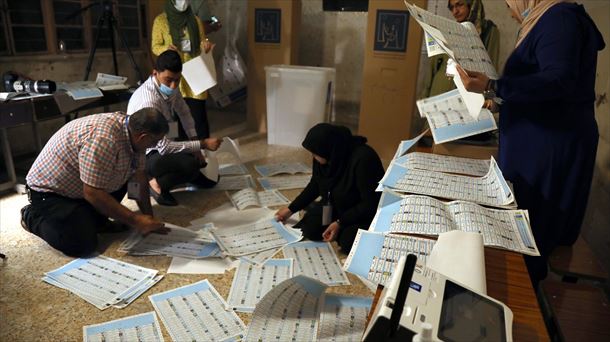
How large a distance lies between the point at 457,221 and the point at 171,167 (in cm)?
197

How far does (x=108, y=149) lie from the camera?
71.2 inches

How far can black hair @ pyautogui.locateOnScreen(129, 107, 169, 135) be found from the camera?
1.80 m

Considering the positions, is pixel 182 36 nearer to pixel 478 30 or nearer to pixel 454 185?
pixel 478 30

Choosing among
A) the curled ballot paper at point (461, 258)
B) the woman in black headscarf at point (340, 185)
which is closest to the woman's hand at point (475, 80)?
the curled ballot paper at point (461, 258)

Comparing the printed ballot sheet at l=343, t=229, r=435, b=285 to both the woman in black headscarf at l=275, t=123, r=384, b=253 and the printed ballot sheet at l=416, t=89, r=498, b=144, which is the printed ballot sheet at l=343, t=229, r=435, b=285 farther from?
the woman in black headscarf at l=275, t=123, r=384, b=253

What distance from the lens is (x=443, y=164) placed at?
151 cm

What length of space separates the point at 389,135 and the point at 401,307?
3.24 meters

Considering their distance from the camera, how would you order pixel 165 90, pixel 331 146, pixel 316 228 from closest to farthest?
pixel 331 146
pixel 316 228
pixel 165 90

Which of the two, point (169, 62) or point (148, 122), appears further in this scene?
point (169, 62)

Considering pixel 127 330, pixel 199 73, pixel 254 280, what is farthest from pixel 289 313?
pixel 199 73

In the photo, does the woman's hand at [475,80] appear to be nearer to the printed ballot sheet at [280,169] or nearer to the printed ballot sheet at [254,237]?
the printed ballot sheet at [254,237]

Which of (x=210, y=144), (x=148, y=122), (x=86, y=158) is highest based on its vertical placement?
(x=148, y=122)

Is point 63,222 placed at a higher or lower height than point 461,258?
lower

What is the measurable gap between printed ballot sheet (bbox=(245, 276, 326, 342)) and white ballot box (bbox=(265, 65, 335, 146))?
2.29 meters
